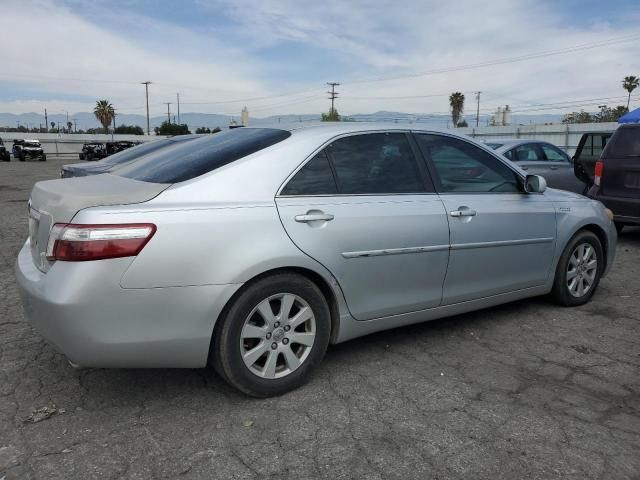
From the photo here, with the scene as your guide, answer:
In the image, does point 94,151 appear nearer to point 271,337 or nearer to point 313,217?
point 313,217

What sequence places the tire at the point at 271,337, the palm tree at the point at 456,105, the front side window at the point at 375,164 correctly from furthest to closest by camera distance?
the palm tree at the point at 456,105
the front side window at the point at 375,164
the tire at the point at 271,337

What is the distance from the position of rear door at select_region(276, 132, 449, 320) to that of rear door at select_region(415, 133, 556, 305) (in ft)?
0.46

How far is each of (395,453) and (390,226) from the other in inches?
54.8

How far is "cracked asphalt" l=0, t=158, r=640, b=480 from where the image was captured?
2547 millimetres

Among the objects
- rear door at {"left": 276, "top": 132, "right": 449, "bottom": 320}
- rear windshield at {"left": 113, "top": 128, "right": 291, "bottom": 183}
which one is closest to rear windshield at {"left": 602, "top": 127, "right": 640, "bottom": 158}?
rear door at {"left": 276, "top": 132, "right": 449, "bottom": 320}

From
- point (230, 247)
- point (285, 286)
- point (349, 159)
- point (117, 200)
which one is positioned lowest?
point (285, 286)

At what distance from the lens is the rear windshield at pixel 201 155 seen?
10.3ft

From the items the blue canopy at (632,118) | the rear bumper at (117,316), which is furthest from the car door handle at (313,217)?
the blue canopy at (632,118)

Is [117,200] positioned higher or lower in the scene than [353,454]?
higher

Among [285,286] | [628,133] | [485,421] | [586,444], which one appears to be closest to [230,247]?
[285,286]

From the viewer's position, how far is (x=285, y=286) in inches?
121

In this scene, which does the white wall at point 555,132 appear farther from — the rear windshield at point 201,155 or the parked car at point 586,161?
the rear windshield at point 201,155

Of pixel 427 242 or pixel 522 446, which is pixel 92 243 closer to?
pixel 427 242

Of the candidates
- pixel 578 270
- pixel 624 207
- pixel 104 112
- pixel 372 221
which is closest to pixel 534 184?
pixel 578 270
